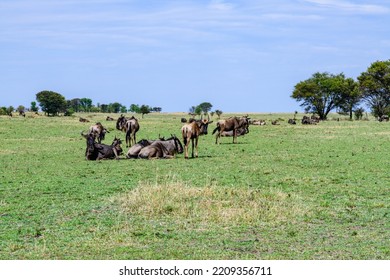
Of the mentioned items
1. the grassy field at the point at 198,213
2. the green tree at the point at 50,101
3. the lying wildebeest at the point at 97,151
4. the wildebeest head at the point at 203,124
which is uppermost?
the green tree at the point at 50,101

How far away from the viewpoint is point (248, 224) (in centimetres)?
1158

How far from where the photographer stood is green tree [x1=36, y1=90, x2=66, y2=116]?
360 ft

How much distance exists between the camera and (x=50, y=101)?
109562mm

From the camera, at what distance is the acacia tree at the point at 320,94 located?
9900cm

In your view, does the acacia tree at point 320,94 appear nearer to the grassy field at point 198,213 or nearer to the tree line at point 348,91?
Result: the tree line at point 348,91

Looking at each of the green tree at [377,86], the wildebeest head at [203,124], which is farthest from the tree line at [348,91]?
the wildebeest head at [203,124]

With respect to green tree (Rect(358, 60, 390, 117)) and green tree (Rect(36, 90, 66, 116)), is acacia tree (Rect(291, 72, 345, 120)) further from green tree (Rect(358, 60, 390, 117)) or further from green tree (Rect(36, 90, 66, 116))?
green tree (Rect(36, 90, 66, 116))

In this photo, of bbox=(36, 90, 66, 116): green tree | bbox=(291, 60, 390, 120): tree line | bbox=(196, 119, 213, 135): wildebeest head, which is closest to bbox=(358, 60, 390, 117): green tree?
bbox=(291, 60, 390, 120): tree line

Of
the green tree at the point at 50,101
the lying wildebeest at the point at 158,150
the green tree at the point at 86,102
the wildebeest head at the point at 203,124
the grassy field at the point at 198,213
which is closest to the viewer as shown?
the grassy field at the point at 198,213

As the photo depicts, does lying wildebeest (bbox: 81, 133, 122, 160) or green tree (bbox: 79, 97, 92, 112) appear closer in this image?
lying wildebeest (bbox: 81, 133, 122, 160)

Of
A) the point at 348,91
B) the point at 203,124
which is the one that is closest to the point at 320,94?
the point at 348,91

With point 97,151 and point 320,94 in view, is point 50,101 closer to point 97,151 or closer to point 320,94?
point 320,94
